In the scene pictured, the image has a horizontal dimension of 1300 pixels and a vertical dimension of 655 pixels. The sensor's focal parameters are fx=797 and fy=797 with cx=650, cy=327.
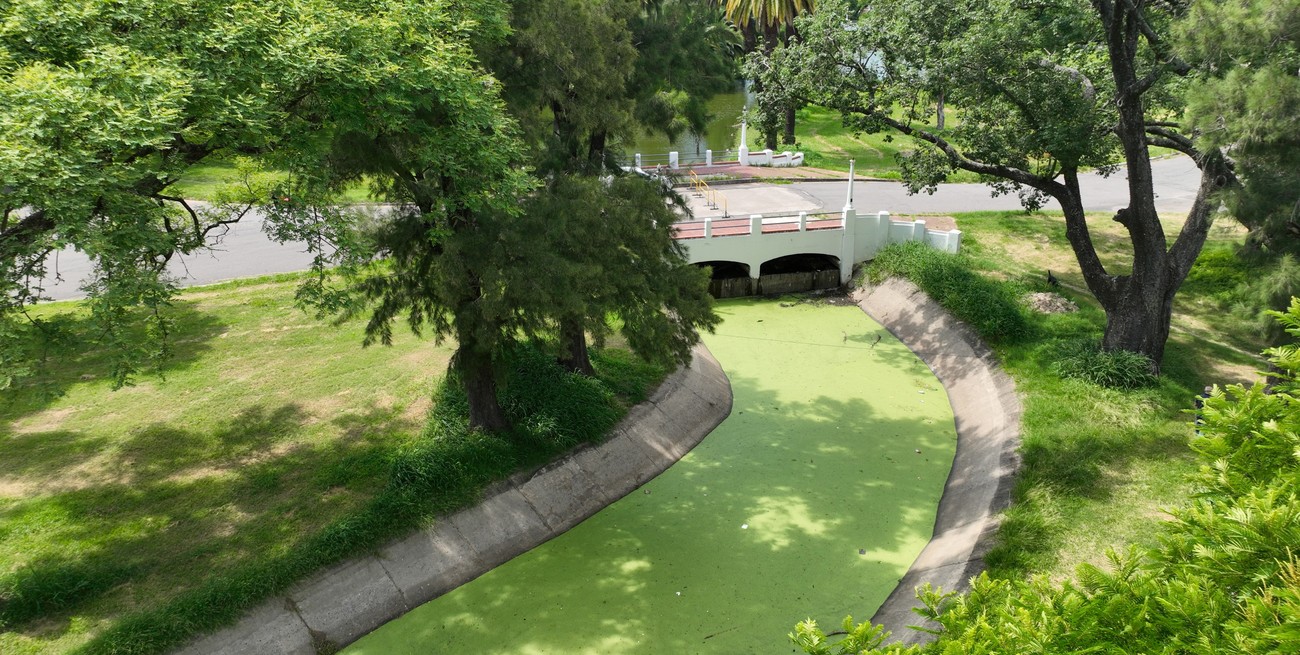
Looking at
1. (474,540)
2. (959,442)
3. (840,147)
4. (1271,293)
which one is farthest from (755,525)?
(840,147)

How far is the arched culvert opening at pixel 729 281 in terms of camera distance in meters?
24.5

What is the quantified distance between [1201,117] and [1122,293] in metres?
4.52

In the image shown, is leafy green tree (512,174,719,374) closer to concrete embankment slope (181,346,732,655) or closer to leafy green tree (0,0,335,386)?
concrete embankment slope (181,346,732,655)

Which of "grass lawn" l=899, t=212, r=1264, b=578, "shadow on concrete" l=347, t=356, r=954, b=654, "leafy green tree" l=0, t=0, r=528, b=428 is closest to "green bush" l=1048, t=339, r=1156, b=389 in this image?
"grass lawn" l=899, t=212, r=1264, b=578

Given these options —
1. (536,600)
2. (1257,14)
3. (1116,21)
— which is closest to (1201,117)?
(1257,14)

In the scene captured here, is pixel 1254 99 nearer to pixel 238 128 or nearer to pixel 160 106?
pixel 238 128

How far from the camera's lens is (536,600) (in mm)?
12047

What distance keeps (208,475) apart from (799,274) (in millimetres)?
17195

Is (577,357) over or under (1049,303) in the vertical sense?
under

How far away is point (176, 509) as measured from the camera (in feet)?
41.7

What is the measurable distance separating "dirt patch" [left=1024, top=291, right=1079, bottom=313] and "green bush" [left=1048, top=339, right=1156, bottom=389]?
233cm

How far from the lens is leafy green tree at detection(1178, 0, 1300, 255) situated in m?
12.4

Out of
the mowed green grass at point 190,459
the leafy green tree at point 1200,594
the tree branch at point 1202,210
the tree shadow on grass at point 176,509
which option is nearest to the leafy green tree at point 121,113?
the mowed green grass at point 190,459

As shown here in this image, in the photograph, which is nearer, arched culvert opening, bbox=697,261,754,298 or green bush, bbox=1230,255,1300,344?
green bush, bbox=1230,255,1300,344
